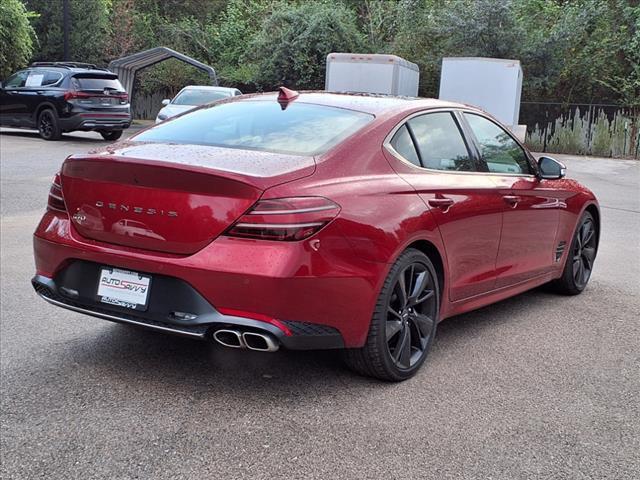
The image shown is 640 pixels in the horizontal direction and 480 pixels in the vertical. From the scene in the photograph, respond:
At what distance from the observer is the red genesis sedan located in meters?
3.44

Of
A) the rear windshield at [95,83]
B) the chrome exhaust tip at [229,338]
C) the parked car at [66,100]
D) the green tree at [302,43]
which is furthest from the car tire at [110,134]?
the chrome exhaust tip at [229,338]

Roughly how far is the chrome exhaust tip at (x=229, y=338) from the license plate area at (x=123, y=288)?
400 millimetres

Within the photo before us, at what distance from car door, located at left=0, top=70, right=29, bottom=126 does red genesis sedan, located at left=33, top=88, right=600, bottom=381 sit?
17.5 meters

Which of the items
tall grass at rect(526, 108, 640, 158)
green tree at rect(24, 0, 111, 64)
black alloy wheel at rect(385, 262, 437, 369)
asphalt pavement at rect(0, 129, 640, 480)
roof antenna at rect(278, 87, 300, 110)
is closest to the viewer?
asphalt pavement at rect(0, 129, 640, 480)

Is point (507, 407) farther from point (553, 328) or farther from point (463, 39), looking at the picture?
point (463, 39)

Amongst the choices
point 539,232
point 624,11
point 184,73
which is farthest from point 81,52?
point 539,232

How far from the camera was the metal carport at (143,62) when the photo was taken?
2739cm

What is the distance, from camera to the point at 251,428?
3.43 meters

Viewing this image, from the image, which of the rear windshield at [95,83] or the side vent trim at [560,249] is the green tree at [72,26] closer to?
the rear windshield at [95,83]

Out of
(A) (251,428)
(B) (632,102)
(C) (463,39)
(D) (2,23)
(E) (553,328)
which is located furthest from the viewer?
(C) (463,39)

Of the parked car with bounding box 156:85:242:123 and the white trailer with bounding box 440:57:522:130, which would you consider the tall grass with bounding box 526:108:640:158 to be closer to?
the white trailer with bounding box 440:57:522:130

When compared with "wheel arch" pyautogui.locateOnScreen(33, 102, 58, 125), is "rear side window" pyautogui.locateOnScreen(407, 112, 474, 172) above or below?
above

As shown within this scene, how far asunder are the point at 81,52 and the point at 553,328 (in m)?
31.7

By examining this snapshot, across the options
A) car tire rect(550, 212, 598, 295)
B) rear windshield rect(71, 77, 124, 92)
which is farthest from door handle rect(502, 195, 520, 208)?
rear windshield rect(71, 77, 124, 92)
